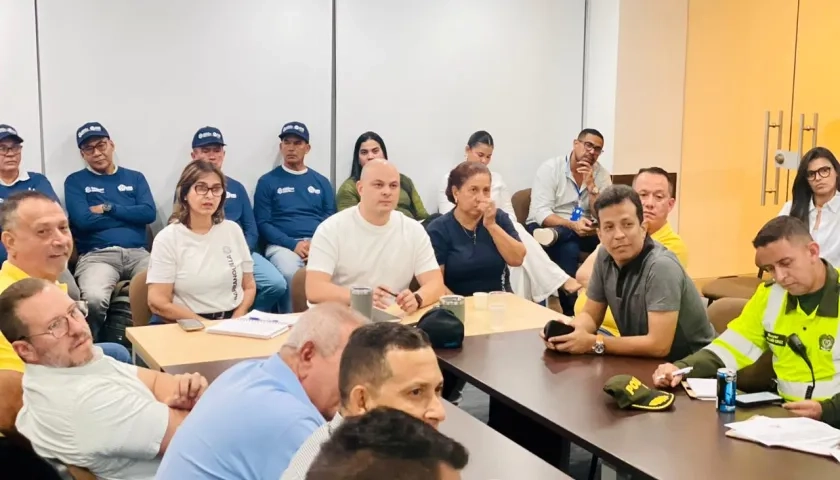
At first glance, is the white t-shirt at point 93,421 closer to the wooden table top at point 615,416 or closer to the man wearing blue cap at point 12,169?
the wooden table top at point 615,416

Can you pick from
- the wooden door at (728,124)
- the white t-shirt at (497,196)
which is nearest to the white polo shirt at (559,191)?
the white t-shirt at (497,196)

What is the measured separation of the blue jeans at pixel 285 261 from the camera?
18.0 ft

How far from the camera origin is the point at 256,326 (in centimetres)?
327

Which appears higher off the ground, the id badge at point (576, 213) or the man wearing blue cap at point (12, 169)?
the man wearing blue cap at point (12, 169)

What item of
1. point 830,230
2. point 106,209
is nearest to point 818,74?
point 830,230

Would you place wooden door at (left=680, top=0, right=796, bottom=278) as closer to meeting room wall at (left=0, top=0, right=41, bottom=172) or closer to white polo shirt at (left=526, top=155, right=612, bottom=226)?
white polo shirt at (left=526, top=155, right=612, bottom=226)

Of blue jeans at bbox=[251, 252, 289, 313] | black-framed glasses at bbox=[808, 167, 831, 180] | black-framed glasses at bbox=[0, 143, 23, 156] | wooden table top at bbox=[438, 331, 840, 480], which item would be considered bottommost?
blue jeans at bbox=[251, 252, 289, 313]

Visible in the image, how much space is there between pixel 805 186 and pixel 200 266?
3.34 meters

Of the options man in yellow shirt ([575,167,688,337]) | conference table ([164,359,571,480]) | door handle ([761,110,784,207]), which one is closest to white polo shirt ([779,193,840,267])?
man in yellow shirt ([575,167,688,337])

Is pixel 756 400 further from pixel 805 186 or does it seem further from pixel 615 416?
pixel 805 186

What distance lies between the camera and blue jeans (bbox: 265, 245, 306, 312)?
215 inches

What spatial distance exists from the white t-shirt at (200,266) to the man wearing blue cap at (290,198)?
1.57 metres

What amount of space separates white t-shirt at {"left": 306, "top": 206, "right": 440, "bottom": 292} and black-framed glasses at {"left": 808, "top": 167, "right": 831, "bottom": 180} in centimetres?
230

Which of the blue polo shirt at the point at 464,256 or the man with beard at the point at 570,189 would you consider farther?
the man with beard at the point at 570,189
